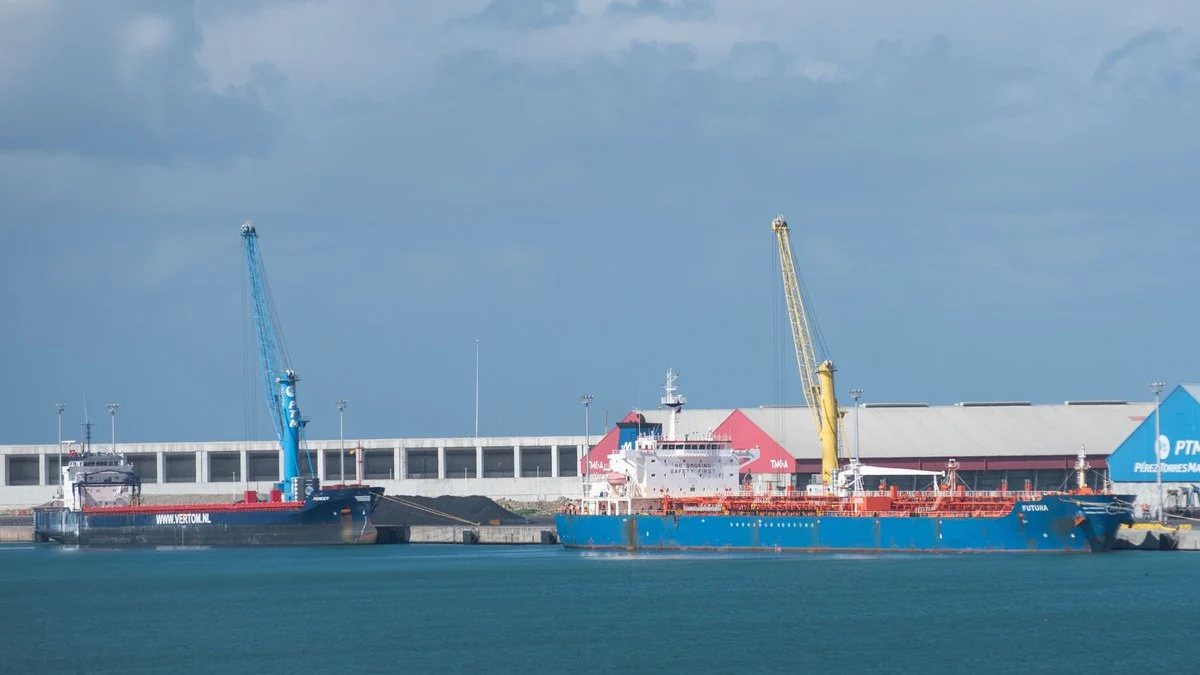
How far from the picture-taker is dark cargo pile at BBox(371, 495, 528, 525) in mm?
92125

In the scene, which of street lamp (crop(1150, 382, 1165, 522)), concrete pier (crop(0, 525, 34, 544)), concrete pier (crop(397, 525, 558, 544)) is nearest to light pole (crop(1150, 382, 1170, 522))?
street lamp (crop(1150, 382, 1165, 522))

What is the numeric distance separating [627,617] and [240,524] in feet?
134

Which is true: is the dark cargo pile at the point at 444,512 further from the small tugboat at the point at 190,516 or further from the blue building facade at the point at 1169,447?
the blue building facade at the point at 1169,447

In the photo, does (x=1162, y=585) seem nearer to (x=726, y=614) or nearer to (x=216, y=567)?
(x=726, y=614)

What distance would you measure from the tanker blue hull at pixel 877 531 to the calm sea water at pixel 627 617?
0.87m

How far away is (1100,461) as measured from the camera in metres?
95.1

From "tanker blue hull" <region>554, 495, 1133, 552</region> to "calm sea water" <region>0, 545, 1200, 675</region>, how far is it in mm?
872

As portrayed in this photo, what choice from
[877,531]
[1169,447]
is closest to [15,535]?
[877,531]

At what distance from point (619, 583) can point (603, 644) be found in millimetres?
14368

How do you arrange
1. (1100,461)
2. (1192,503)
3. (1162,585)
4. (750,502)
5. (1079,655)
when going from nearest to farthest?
1. (1079,655)
2. (1162,585)
3. (750,502)
4. (1192,503)
5. (1100,461)

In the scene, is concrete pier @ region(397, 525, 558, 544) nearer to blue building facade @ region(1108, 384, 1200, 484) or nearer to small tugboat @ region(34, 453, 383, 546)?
small tugboat @ region(34, 453, 383, 546)

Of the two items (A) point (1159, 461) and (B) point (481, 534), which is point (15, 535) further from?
(A) point (1159, 461)

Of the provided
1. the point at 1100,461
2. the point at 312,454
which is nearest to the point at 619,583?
the point at 1100,461

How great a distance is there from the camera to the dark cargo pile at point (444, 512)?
3627 inches
